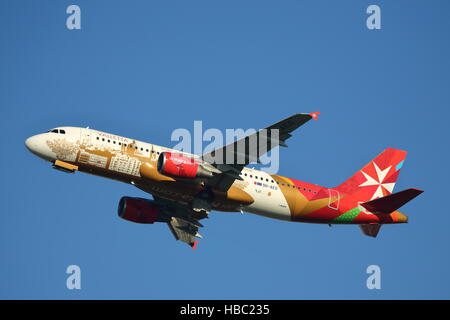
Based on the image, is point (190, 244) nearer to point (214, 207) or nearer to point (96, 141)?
point (214, 207)

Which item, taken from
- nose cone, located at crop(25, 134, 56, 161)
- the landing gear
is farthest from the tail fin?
nose cone, located at crop(25, 134, 56, 161)

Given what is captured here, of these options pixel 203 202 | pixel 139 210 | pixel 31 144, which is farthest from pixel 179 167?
pixel 31 144

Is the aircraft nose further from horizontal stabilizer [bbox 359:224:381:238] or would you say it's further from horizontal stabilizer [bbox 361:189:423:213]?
horizontal stabilizer [bbox 359:224:381:238]

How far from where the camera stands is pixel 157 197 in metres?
59.9

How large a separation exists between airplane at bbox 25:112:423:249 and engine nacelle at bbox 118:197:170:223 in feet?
0.27

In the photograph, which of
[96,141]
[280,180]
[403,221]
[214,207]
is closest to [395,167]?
[403,221]

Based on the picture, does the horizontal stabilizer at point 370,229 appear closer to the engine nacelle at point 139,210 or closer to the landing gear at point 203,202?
the landing gear at point 203,202

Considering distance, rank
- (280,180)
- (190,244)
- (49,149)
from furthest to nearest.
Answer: (190,244) < (280,180) < (49,149)

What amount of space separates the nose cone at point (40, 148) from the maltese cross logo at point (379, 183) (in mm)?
25688

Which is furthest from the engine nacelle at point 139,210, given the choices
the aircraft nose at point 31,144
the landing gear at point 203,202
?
the aircraft nose at point 31,144

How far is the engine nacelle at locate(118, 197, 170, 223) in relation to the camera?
5862cm

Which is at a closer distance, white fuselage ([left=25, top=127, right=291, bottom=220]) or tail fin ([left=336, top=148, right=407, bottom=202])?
white fuselage ([left=25, top=127, right=291, bottom=220])

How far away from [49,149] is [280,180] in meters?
17.8

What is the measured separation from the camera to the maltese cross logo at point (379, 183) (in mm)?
60781
